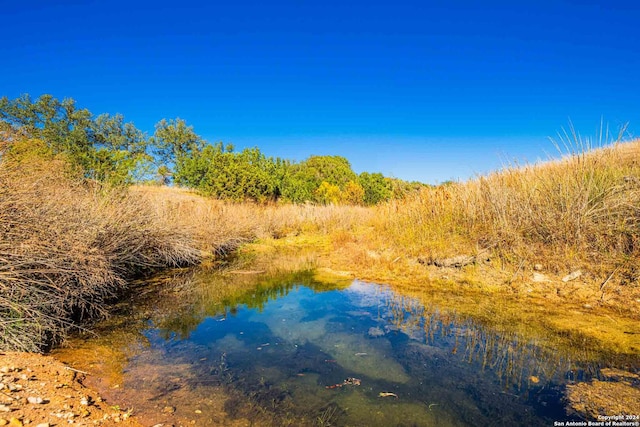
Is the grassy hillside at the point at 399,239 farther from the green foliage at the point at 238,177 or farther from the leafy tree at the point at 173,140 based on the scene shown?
the leafy tree at the point at 173,140

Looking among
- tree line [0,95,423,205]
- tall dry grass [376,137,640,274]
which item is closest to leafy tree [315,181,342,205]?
tree line [0,95,423,205]

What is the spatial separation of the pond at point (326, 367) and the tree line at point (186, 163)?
3.96 m

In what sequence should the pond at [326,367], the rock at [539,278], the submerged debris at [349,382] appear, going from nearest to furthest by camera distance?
the pond at [326,367] → the submerged debris at [349,382] → the rock at [539,278]

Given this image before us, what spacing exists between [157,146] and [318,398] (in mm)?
47624

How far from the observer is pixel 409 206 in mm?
11633

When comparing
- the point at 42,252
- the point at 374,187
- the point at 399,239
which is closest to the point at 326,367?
the point at 42,252

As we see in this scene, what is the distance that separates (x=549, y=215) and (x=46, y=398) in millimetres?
9143

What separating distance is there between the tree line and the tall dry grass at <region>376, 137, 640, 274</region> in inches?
150

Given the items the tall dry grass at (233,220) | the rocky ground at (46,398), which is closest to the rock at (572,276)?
the rocky ground at (46,398)

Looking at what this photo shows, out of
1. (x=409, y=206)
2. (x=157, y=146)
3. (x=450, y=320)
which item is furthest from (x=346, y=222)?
(x=157, y=146)

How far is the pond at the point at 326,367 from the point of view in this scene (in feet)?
10.5

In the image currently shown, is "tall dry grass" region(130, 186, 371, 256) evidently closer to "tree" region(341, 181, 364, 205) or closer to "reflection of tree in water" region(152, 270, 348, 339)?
"reflection of tree in water" region(152, 270, 348, 339)

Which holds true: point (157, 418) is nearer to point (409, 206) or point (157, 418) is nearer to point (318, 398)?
point (318, 398)

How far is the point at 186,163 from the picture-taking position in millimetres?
29359
